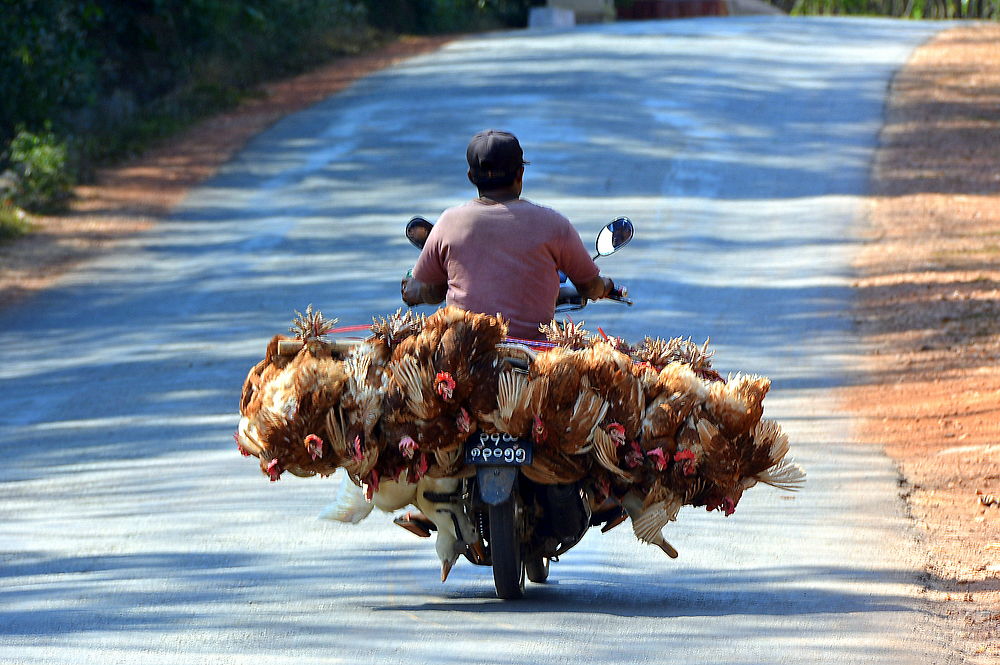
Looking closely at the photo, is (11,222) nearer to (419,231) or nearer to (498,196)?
(419,231)

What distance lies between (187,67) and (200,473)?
22.3 metres

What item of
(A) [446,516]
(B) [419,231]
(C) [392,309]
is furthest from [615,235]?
(C) [392,309]

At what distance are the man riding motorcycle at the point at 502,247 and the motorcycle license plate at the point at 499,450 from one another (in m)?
0.55

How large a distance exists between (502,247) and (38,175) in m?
15.9

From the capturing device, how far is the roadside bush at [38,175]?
66.0ft

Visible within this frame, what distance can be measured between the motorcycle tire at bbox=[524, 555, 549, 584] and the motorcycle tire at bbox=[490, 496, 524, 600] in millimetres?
253

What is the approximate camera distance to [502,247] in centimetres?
609

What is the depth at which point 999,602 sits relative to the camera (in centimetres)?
646

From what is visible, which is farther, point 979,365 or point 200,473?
point 979,365

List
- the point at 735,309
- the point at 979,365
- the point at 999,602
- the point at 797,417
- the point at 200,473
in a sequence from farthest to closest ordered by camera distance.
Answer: the point at 735,309 → the point at 979,365 → the point at 797,417 → the point at 200,473 → the point at 999,602

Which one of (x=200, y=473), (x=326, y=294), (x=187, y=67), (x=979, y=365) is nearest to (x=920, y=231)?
(x=979, y=365)

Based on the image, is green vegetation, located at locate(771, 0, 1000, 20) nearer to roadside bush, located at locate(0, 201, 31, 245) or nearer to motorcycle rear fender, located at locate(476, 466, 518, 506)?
roadside bush, located at locate(0, 201, 31, 245)

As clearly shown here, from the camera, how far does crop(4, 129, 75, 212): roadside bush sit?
2012cm

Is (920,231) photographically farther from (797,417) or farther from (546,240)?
(546,240)
